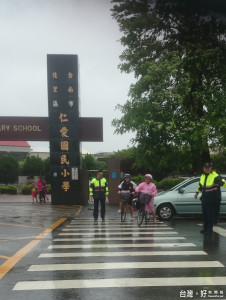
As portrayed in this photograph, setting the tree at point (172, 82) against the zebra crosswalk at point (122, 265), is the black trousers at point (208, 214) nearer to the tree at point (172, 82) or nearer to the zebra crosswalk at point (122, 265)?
the zebra crosswalk at point (122, 265)

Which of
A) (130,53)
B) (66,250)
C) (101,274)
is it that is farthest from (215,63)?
(101,274)

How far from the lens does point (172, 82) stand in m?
23.5

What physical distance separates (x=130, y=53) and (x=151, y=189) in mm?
12442

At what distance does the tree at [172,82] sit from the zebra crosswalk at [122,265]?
1132 cm

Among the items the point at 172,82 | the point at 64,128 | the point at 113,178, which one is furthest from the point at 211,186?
the point at 64,128

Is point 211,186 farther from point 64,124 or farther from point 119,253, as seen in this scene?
point 64,124

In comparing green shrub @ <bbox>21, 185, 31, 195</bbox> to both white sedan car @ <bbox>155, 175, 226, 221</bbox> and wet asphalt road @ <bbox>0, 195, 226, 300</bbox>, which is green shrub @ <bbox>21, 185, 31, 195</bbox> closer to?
white sedan car @ <bbox>155, 175, 226, 221</bbox>

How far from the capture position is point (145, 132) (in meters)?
23.4

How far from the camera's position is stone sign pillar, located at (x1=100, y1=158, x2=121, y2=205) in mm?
27172

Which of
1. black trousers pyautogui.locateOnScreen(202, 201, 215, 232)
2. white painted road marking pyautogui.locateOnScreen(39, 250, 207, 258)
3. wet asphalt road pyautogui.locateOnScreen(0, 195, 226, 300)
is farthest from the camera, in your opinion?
black trousers pyautogui.locateOnScreen(202, 201, 215, 232)

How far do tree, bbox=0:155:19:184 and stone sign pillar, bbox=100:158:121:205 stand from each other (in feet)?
127

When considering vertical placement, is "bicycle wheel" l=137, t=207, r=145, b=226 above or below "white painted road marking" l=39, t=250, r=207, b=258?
above

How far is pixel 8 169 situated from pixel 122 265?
5821cm

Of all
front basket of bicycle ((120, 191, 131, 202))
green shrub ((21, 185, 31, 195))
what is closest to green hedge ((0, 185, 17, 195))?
green shrub ((21, 185, 31, 195))
